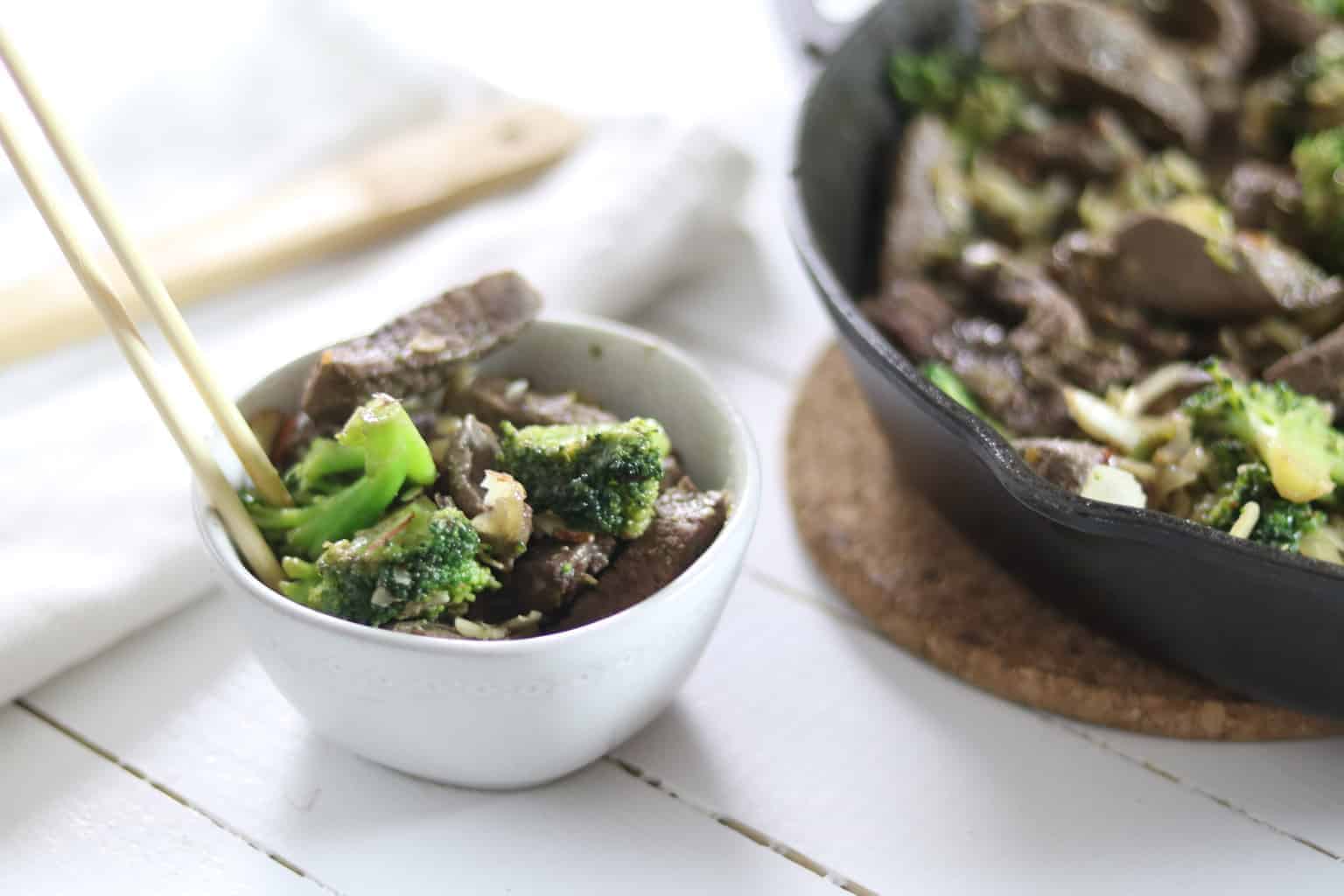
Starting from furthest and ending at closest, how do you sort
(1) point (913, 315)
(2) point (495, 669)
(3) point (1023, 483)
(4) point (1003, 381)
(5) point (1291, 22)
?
1. (5) point (1291, 22)
2. (1) point (913, 315)
3. (4) point (1003, 381)
4. (3) point (1023, 483)
5. (2) point (495, 669)

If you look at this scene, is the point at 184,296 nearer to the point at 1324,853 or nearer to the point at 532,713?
the point at 532,713

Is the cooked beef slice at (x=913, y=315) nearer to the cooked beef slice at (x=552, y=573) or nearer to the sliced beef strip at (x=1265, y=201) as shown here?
the sliced beef strip at (x=1265, y=201)

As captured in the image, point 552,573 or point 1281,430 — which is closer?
point 552,573

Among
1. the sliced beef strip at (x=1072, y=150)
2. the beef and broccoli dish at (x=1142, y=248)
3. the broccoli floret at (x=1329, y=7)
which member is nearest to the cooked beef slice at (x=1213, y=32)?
the beef and broccoli dish at (x=1142, y=248)

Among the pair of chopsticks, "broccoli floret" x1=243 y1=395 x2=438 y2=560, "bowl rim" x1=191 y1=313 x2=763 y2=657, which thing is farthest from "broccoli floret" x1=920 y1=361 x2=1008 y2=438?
the pair of chopsticks

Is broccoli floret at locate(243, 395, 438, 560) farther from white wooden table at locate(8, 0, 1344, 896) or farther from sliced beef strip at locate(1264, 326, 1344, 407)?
sliced beef strip at locate(1264, 326, 1344, 407)

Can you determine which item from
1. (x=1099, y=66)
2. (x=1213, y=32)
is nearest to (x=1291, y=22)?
(x=1213, y=32)

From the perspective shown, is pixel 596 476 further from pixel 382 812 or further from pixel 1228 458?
pixel 1228 458
